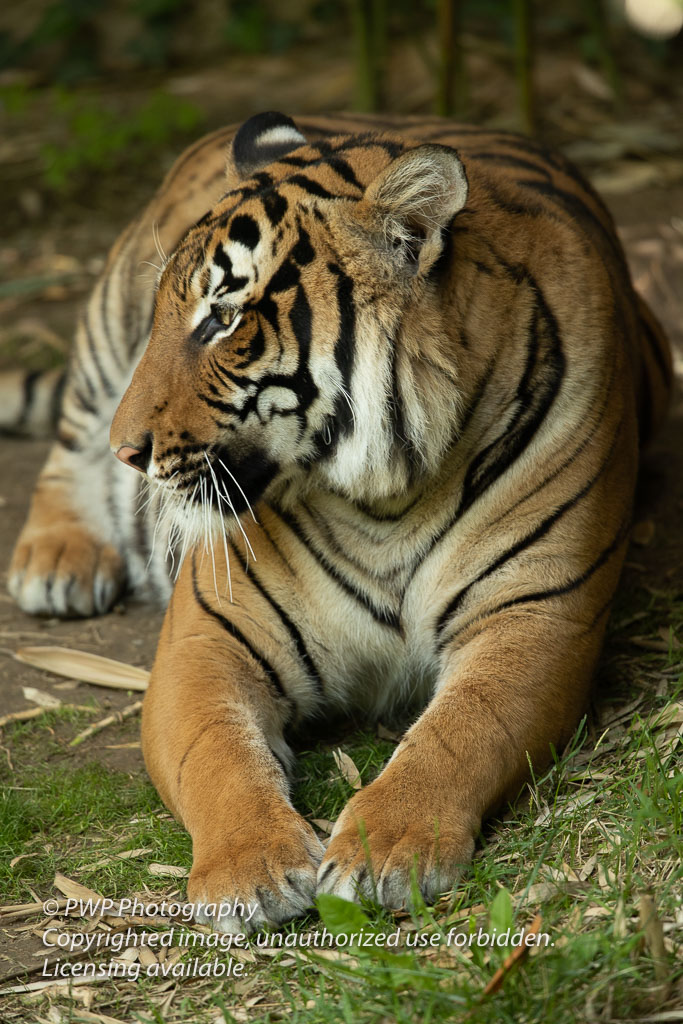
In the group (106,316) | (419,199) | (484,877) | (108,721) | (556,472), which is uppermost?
(419,199)

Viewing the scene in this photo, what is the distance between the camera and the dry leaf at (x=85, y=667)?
2.97 metres

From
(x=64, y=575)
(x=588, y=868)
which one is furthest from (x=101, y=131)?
(x=588, y=868)

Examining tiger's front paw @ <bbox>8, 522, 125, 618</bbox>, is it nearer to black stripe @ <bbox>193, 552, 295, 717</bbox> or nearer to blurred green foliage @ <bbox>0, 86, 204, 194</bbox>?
black stripe @ <bbox>193, 552, 295, 717</bbox>

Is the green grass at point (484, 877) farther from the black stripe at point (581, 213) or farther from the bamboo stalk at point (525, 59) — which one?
the bamboo stalk at point (525, 59)

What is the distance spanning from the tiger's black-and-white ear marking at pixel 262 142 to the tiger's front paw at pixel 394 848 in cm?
130

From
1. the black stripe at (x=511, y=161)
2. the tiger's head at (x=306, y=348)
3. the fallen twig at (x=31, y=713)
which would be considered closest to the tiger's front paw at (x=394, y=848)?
the tiger's head at (x=306, y=348)

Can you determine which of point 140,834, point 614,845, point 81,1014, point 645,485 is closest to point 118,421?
point 140,834

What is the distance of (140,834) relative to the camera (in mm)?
2348

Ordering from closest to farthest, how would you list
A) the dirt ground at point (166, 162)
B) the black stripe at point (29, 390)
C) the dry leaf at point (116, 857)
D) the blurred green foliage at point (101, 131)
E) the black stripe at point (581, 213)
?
the dry leaf at point (116, 857) < the black stripe at point (581, 213) < the dirt ground at point (166, 162) < the black stripe at point (29, 390) < the blurred green foliage at point (101, 131)

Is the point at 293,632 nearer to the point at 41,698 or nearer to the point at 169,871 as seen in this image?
the point at 169,871

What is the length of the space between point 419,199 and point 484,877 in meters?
1.17

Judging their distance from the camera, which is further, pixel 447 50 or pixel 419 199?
pixel 447 50

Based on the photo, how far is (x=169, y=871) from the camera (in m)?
2.21

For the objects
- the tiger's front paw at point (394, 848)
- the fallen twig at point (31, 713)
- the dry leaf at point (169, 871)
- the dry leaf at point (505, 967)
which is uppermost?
the dry leaf at point (505, 967)
